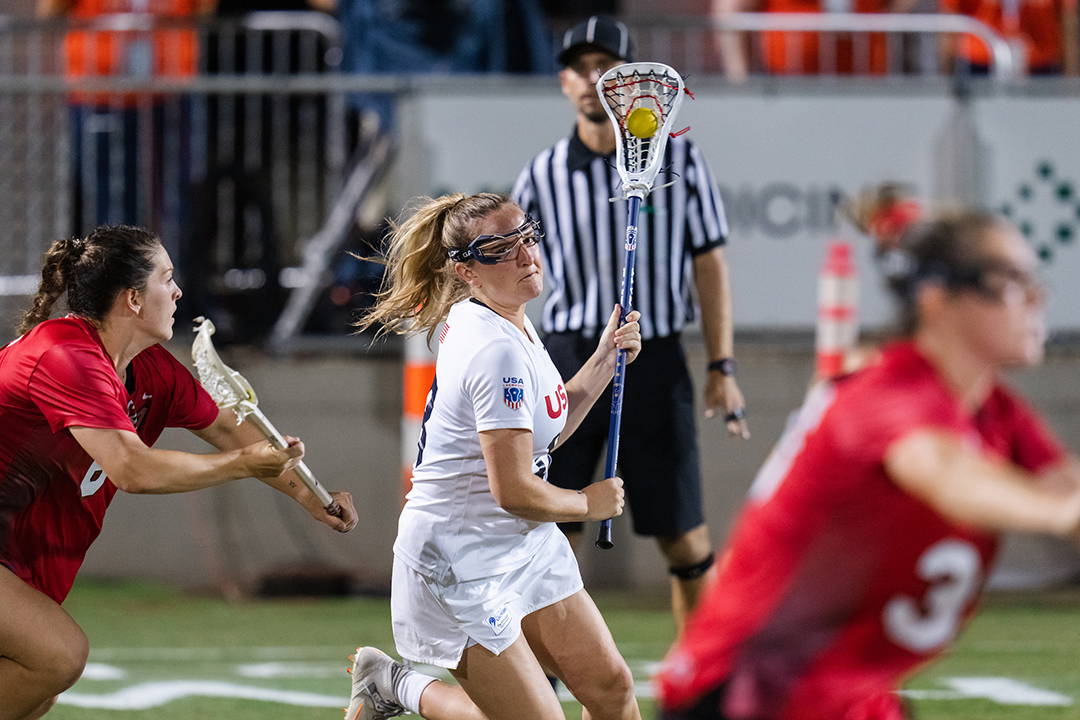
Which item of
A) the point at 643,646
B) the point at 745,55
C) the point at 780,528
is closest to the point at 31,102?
the point at 745,55

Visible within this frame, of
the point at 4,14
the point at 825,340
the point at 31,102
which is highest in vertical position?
the point at 4,14

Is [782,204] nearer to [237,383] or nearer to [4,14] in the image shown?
[237,383]

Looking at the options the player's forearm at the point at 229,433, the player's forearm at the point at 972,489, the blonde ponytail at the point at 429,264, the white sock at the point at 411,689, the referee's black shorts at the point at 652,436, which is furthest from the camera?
the referee's black shorts at the point at 652,436

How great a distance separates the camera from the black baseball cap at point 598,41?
199 inches

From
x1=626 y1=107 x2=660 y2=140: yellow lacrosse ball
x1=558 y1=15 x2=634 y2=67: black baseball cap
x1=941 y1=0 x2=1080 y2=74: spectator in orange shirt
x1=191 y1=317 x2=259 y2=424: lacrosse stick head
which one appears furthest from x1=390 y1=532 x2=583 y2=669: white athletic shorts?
x1=941 y1=0 x2=1080 y2=74: spectator in orange shirt

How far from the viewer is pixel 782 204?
25.9 feet

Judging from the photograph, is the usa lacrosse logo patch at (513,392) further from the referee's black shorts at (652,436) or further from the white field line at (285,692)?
the white field line at (285,692)

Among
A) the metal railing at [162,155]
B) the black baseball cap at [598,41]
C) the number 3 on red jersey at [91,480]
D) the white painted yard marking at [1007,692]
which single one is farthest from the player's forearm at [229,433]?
the metal railing at [162,155]

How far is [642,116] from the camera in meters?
4.22

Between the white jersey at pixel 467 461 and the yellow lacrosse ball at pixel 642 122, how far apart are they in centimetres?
87

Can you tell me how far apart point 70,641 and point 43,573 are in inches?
8.4

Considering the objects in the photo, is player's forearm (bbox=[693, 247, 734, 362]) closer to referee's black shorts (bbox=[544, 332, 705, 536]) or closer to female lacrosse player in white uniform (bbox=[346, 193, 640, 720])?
referee's black shorts (bbox=[544, 332, 705, 536])

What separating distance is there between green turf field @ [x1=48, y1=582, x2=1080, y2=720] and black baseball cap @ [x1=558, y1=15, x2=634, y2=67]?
8.29 feet

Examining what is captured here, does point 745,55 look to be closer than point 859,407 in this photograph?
No
